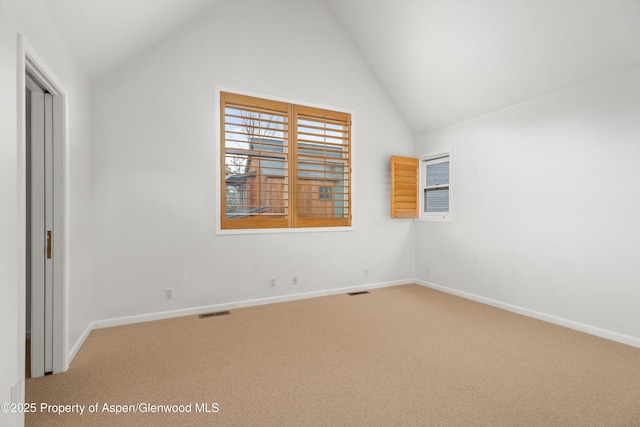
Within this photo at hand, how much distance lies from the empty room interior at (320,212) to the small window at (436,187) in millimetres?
39

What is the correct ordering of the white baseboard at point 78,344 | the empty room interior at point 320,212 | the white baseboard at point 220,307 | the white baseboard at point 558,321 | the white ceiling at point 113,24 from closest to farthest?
the empty room interior at point 320,212, the white ceiling at point 113,24, the white baseboard at point 78,344, the white baseboard at point 558,321, the white baseboard at point 220,307

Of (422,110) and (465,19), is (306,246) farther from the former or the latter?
(465,19)

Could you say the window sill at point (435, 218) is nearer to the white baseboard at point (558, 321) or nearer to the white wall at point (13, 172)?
the white baseboard at point (558, 321)

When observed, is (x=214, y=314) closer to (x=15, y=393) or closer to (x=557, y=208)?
(x=15, y=393)

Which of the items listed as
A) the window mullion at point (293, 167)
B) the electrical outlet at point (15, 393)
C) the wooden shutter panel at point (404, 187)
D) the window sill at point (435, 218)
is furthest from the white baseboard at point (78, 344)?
the window sill at point (435, 218)

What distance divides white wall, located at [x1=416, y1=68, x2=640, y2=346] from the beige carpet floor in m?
0.38

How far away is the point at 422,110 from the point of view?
448 cm

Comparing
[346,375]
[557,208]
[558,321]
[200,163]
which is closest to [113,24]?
[200,163]

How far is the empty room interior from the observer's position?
6.08 ft

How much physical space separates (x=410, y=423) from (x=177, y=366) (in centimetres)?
166

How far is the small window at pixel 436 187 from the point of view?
14.7 ft

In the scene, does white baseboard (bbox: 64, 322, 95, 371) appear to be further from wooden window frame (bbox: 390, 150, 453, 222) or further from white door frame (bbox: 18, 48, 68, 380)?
wooden window frame (bbox: 390, 150, 453, 222)

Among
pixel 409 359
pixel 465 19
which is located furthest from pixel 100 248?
pixel 465 19

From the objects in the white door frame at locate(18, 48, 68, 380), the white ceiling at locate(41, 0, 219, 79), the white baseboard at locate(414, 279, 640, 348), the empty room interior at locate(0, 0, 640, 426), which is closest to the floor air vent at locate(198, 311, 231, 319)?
the empty room interior at locate(0, 0, 640, 426)
